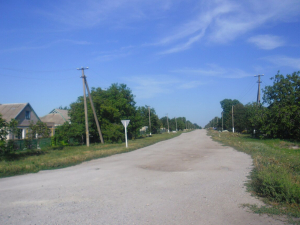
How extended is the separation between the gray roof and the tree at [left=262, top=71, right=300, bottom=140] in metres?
33.7

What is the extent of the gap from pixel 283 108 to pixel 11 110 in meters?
36.5

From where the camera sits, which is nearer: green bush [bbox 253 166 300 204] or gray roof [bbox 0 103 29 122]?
green bush [bbox 253 166 300 204]

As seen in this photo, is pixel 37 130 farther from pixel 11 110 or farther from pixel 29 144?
pixel 11 110

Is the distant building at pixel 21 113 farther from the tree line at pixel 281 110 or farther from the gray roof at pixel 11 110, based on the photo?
the tree line at pixel 281 110

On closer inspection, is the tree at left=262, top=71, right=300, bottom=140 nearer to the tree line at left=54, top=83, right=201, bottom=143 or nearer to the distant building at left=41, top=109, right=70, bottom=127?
the tree line at left=54, top=83, right=201, bottom=143

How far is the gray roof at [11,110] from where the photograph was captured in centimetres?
3650

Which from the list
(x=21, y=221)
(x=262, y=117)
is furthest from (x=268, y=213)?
(x=262, y=117)

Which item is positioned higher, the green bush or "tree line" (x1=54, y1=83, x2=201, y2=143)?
"tree line" (x1=54, y1=83, x2=201, y2=143)

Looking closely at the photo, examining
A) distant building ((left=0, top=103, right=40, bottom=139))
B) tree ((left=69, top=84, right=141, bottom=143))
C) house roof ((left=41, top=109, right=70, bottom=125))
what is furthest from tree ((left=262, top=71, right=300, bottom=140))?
house roof ((left=41, top=109, right=70, bottom=125))

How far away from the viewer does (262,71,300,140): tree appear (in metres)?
33.3

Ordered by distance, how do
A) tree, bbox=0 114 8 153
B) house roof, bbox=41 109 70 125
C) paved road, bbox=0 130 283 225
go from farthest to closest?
1. house roof, bbox=41 109 70 125
2. tree, bbox=0 114 8 153
3. paved road, bbox=0 130 283 225

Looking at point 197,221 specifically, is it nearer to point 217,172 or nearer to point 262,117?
point 217,172

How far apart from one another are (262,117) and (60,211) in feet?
118

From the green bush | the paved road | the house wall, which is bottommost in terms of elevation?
the paved road
